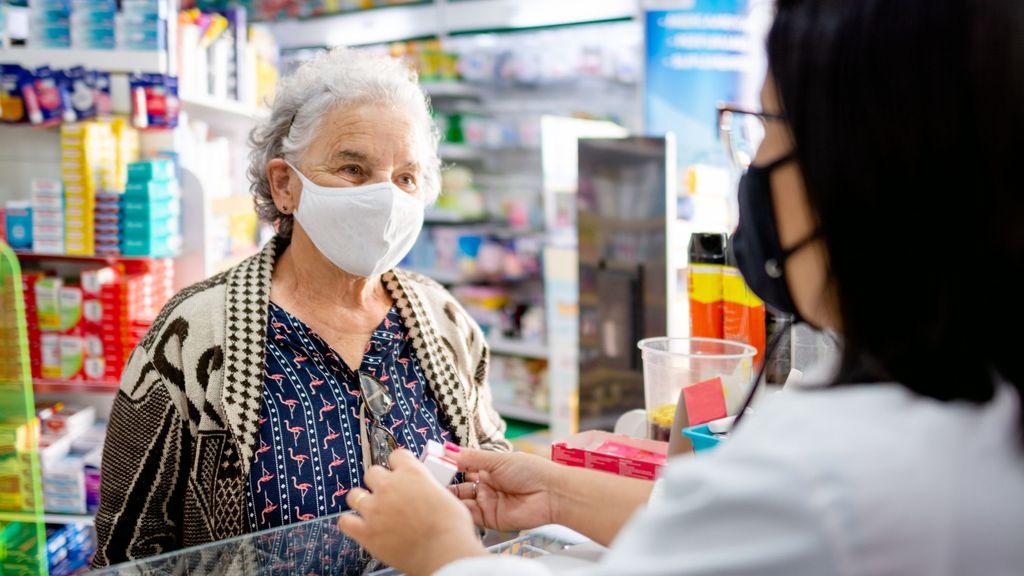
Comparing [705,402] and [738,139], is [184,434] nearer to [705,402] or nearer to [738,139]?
[705,402]

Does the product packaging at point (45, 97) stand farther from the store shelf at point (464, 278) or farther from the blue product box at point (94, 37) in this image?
the store shelf at point (464, 278)

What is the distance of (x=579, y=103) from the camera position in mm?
7016

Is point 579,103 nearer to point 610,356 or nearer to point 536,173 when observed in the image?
point 536,173

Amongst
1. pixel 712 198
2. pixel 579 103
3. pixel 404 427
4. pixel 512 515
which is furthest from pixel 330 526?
pixel 579 103

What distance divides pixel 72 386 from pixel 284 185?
228cm

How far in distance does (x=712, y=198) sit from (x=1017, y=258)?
3030 mm

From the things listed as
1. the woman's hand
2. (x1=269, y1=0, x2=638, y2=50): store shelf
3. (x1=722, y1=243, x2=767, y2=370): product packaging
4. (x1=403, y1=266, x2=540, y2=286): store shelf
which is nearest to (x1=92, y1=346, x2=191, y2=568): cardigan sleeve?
the woman's hand

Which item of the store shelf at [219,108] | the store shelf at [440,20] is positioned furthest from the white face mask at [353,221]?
the store shelf at [440,20]

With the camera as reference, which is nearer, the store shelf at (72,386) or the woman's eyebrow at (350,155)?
the woman's eyebrow at (350,155)

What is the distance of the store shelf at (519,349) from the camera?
23.0 ft

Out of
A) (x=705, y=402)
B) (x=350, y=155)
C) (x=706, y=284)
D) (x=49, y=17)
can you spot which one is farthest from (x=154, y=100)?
(x=705, y=402)

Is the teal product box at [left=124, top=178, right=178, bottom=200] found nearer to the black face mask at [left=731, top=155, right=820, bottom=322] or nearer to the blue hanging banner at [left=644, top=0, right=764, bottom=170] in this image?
the blue hanging banner at [left=644, top=0, right=764, bottom=170]

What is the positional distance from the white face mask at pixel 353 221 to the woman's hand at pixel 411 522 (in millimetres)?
1144

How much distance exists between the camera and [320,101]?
7.68ft
